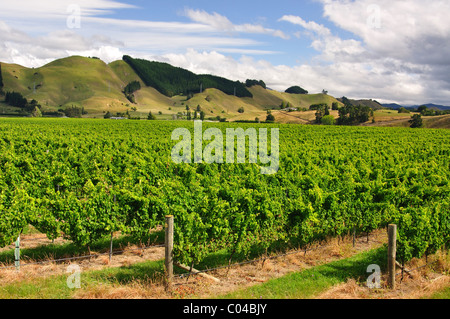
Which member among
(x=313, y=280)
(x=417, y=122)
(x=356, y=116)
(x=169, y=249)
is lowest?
(x=313, y=280)

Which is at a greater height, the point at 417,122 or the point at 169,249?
the point at 417,122

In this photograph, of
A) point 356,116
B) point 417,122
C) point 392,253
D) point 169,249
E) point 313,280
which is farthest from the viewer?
point 356,116

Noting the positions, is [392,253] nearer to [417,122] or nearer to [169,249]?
[169,249]

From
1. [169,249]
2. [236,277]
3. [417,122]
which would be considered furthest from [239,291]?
[417,122]

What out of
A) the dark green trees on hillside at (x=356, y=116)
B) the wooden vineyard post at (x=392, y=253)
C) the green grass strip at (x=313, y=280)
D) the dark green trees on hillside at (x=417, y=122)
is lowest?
the green grass strip at (x=313, y=280)

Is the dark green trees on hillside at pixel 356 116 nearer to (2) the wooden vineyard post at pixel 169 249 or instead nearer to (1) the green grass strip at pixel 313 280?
(1) the green grass strip at pixel 313 280

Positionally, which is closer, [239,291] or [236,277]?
[239,291]

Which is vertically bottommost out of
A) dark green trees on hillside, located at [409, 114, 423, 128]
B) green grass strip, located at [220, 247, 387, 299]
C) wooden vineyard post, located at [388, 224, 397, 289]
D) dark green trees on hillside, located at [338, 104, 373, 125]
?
green grass strip, located at [220, 247, 387, 299]

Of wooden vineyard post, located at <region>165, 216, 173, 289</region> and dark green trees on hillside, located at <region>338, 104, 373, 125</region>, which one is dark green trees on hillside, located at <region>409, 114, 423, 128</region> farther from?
wooden vineyard post, located at <region>165, 216, 173, 289</region>

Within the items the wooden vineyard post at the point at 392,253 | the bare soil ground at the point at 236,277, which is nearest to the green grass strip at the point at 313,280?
the bare soil ground at the point at 236,277

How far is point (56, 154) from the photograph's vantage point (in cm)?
2125

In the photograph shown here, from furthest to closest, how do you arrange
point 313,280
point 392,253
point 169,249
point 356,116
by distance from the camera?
1. point 356,116
2. point 313,280
3. point 392,253
4. point 169,249

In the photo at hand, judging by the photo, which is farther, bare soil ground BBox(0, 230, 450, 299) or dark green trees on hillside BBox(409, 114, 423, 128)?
dark green trees on hillside BBox(409, 114, 423, 128)

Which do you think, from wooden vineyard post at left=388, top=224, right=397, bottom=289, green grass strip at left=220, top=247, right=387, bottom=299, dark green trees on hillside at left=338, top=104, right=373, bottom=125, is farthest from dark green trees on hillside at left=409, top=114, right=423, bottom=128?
wooden vineyard post at left=388, top=224, right=397, bottom=289
